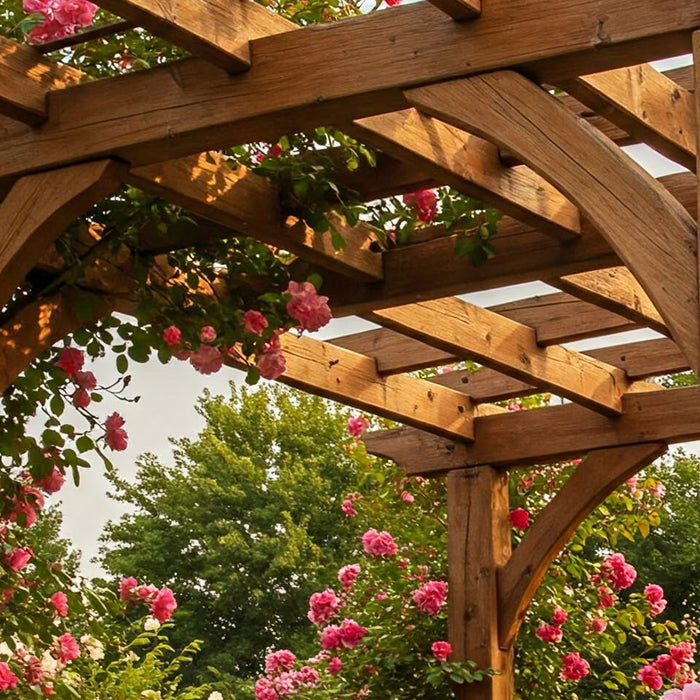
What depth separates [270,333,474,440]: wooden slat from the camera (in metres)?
5.12

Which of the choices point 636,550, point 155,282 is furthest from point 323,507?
point 155,282

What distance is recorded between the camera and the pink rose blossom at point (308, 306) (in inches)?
150

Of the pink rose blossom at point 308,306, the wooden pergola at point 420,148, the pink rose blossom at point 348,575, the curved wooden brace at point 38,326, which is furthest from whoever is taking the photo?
the pink rose blossom at point 348,575

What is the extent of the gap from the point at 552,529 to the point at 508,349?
0.96m

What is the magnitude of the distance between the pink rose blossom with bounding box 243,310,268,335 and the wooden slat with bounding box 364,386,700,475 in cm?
213

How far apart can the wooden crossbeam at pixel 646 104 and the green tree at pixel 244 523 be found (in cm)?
1352

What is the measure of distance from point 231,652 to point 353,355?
12.2m

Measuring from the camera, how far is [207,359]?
3873 millimetres

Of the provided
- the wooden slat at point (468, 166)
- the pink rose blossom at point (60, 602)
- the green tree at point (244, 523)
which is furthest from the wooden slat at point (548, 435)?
the green tree at point (244, 523)

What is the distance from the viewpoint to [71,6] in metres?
3.07

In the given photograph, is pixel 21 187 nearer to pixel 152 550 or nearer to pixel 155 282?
pixel 155 282

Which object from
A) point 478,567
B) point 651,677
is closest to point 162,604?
point 478,567

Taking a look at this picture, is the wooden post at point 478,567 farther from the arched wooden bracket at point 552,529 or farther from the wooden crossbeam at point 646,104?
the wooden crossbeam at point 646,104

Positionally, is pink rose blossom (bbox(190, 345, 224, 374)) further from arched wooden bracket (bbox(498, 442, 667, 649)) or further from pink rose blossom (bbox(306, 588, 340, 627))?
pink rose blossom (bbox(306, 588, 340, 627))
